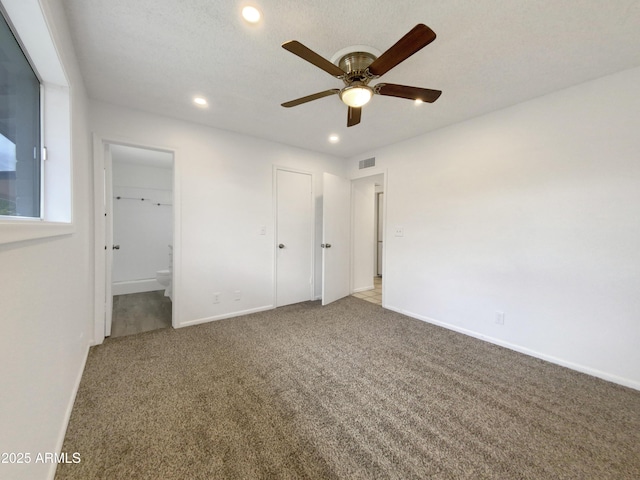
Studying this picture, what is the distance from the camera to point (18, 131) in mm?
1268

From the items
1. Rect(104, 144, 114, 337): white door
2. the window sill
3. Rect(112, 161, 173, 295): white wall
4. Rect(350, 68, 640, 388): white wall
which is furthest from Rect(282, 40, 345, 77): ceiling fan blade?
Rect(112, 161, 173, 295): white wall

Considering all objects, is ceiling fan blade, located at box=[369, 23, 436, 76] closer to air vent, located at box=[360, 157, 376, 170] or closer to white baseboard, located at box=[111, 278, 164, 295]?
air vent, located at box=[360, 157, 376, 170]

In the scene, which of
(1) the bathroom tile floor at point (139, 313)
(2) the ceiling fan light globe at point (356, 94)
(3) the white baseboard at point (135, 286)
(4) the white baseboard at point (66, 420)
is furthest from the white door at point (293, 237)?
(3) the white baseboard at point (135, 286)

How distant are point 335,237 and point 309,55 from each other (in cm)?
281

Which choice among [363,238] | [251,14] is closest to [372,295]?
[363,238]

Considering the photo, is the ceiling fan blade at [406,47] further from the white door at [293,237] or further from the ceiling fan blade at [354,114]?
the white door at [293,237]

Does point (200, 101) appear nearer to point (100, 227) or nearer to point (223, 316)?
point (100, 227)

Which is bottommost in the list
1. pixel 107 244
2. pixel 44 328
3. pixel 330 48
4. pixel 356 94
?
pixel 44 328

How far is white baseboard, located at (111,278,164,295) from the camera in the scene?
439 cm

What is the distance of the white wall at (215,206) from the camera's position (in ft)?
9.14

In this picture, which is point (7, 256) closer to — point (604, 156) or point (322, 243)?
point (322, 243)

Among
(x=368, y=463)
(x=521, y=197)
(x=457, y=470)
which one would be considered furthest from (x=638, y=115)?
(x=368, y=463)

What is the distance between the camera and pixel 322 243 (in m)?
3.84

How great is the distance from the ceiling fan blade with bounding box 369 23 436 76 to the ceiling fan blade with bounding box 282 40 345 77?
243mm
